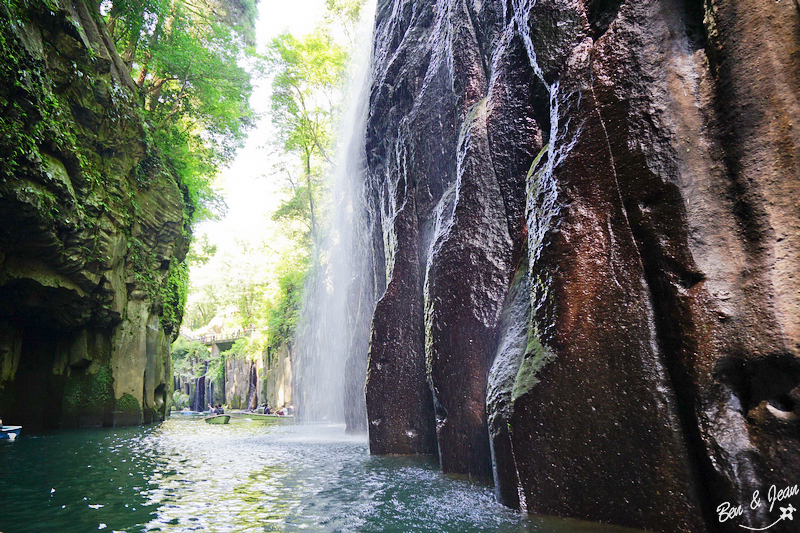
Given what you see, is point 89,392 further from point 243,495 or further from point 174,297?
point 243,495

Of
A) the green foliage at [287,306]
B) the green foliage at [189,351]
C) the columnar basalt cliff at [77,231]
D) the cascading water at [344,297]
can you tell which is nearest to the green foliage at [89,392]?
the columnar basalt cliff at [77,231]

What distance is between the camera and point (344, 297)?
16906 millimetres

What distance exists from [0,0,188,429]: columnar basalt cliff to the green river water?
15.6ft

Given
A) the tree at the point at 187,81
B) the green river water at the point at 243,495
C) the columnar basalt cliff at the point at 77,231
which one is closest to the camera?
the green river water at the point at 243,495

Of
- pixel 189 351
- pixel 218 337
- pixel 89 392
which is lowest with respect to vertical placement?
pixel 89 392

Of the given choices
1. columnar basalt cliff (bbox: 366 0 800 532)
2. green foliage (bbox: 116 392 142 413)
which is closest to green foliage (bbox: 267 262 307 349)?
green foliage (bbox: 116 392 142 413)

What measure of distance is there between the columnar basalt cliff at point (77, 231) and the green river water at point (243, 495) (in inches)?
187

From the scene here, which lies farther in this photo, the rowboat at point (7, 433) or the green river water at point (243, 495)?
the rowboat at point (7, 433)

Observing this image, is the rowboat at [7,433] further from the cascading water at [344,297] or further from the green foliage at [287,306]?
the green foliage at [287,306]

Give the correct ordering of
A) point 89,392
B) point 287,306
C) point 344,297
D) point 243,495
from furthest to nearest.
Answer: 1. point 287,306
2. point 344,297
3. point 89,392
4. point 243,495

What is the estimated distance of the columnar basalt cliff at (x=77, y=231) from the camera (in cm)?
891

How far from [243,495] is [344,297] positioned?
1204cm

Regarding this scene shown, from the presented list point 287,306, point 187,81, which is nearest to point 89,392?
point 187,81

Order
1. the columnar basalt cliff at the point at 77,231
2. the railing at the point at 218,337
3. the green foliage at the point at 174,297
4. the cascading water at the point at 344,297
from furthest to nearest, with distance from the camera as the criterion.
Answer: the railing at the point at 218,337
the green foliage at the point at 174,297
the cascading water at the point at 344,297
the columnar basalt cliff at the point at 77,231
